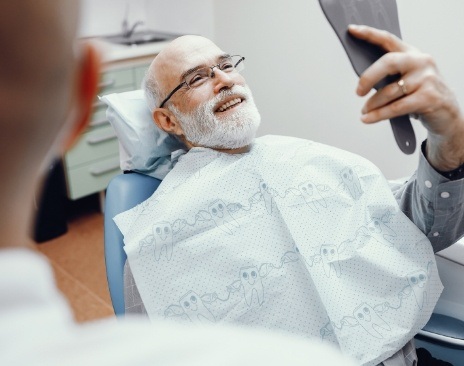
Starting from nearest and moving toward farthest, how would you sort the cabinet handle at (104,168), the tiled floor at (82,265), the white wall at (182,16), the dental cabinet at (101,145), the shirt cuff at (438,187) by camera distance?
the shirt cuff at (438,187), the tiled floor at (82,265), the dental cabinet at (101,145), the cabinet handle at (104,168), the white wall at (182,16)

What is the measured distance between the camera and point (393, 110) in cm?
89

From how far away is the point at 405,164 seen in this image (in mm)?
Result: 2238

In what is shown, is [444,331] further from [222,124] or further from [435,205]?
[222,124]

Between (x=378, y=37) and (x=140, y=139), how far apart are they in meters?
0.89

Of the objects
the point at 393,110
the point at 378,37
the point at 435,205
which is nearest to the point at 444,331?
the point at 435,205

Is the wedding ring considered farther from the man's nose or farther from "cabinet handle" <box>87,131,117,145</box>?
"cabinet handle" <box>87,131,117,145</box>

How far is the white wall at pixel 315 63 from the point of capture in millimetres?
1971

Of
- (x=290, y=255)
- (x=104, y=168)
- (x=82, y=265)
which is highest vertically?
(x=290, y=255)

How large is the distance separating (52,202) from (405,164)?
1798 mm

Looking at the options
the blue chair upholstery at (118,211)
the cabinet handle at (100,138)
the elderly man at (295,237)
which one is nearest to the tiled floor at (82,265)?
the cabinet handle at (100,138)

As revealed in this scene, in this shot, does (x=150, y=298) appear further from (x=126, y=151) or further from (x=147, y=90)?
(x=147, y=90)

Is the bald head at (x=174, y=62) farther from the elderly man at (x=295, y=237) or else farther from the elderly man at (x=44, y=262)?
the elderly man at (x=44, y=262)

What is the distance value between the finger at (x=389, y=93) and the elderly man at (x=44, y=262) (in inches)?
25.8

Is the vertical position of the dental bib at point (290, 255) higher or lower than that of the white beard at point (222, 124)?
lower
